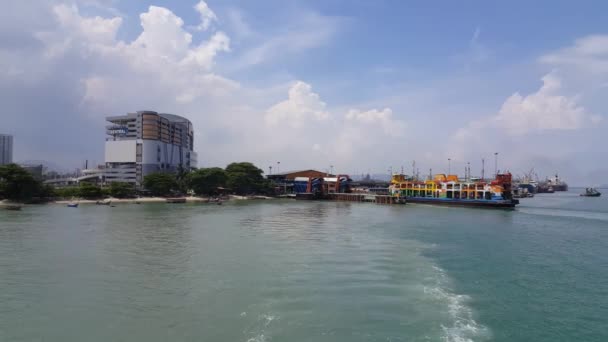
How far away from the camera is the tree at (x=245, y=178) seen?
103 m

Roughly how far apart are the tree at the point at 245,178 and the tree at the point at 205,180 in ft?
17.8

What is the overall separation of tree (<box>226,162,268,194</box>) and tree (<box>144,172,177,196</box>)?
1707 centimetres

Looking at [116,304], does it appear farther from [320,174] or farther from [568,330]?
[320,174]

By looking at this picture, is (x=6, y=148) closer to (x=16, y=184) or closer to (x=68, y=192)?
(x=68, y=192)

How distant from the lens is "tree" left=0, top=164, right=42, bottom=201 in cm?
6469

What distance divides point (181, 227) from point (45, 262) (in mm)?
17474

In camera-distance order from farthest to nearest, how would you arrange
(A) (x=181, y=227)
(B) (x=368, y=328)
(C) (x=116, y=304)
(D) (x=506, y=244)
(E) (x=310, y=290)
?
(A) (x=181, y=227), (D) (x=506, y=244), (E) (x=310, y=290), (C) (x=116, y=304), (B) (x=368, y=328)

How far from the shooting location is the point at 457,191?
8250 centimetres

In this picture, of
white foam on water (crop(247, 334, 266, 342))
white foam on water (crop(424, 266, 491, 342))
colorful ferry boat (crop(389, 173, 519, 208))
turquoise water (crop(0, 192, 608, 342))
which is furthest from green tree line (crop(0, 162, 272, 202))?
white foam on water (crop(424, 266, 491, 342))

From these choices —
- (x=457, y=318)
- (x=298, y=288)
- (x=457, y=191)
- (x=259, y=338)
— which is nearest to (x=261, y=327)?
(x=259, y=338)

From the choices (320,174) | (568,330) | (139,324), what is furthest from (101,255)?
(320,174)

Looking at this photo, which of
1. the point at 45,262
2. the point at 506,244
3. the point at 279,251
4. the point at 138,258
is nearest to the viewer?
the point at 45,262

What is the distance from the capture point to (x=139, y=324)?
513 inches

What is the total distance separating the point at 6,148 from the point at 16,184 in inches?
6315
